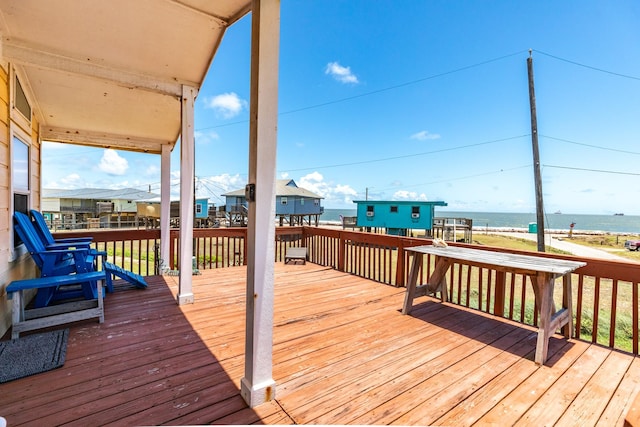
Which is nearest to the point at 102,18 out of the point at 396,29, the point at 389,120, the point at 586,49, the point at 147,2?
the point at 147,2

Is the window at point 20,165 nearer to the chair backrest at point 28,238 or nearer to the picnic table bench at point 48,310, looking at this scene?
the chair backrest at point 28,238

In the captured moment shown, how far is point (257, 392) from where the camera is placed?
5.08 feet

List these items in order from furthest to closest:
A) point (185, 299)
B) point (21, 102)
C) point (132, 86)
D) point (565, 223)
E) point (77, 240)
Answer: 1. point (565, 223)
2. point (77, 240)
3. point (185, 299)
4. point (21, 102)
5. point (132, 86)

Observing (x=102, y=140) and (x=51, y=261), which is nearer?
(x=51, y=261)

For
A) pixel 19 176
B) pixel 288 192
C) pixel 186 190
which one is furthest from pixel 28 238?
pixel 288 192

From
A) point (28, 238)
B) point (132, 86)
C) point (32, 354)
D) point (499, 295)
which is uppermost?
point (132, 86)

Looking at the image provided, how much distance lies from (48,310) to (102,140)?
3.43 m

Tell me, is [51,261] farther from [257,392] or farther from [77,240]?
[257,392]

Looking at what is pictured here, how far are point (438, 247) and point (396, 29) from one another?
1067 cm

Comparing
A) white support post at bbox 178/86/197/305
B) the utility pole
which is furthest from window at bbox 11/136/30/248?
the utility pole

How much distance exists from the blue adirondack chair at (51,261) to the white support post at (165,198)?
4.65ft

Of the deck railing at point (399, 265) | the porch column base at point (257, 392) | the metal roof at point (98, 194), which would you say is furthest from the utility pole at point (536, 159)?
the metal roof at point (98, 194)

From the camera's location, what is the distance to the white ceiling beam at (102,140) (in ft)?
14.8

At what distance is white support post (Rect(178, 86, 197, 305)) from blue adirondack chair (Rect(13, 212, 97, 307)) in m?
0.94
